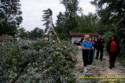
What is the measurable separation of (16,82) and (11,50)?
450 cm

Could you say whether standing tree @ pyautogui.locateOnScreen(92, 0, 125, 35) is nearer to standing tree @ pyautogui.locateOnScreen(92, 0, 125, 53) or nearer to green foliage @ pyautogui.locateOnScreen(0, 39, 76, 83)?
standing tree @ pyautogui.locateOnScreen(92, 0, 125, 53)

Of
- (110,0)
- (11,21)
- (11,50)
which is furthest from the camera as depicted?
(11,21)

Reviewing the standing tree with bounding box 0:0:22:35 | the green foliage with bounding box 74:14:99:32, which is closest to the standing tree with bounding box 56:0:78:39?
the green foliage with bounding box 74:14:99:32

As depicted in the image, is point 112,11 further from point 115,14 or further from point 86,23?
point 86,23

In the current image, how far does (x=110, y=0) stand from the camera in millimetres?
23500

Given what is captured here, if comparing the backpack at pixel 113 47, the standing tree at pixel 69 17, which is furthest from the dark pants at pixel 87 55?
the standing tree at pixel 69 17

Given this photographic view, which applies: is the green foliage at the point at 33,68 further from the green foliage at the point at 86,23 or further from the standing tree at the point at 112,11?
the green foliage at the point at 86,23

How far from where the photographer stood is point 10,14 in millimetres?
60875

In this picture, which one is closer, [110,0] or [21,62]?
[21,62]

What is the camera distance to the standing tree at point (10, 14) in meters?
54.8

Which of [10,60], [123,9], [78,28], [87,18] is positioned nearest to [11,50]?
[10,60]

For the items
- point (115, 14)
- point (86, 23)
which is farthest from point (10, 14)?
point (115, 14)

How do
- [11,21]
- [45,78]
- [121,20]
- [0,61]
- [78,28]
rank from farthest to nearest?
[78,28], [11,21], [121,20], [0,61], [45,78]

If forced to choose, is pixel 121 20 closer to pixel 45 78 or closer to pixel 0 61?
pixel 0 61
